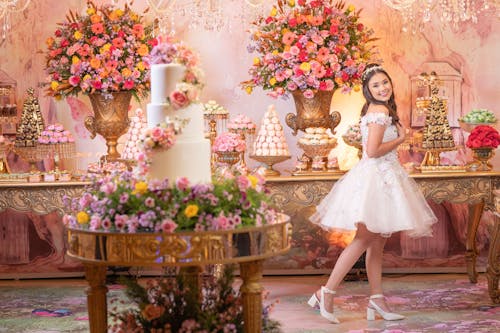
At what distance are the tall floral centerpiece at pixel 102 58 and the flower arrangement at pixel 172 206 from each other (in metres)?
3.07

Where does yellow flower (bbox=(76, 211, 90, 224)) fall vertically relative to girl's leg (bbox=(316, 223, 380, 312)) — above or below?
above

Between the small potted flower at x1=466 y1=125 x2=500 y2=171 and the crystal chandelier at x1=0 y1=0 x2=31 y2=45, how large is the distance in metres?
4.07

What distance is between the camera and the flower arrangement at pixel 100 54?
795 cm

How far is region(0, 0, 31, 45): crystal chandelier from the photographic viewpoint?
8.52 metres

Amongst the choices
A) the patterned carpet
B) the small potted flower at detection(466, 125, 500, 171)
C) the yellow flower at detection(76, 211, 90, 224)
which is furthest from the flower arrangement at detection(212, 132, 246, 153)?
the yellow flower at detection(76, 211, 90, 224)

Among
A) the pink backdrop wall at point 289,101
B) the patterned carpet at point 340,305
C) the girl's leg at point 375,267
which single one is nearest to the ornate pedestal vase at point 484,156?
the pink backdrop wall at point 289,101

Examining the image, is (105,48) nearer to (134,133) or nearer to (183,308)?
(134,133)

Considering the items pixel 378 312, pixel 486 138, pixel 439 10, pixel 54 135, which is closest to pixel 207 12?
pixel 54 135

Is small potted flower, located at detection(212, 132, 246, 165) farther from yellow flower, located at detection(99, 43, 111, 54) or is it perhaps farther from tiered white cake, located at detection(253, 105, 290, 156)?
yellow flower, located at detection(99, 43, 111, 54)

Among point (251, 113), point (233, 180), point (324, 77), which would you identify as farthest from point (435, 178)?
point (233, 180)

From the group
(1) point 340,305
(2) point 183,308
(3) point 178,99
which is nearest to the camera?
(3) point 178,99

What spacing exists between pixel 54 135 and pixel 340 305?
2.82 m

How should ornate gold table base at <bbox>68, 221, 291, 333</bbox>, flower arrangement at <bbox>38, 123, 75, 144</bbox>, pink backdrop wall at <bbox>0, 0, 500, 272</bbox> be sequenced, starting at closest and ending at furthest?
1. ornate gold table base at <bbox>68, 221, 291, 333</bbox>
2. flower arrangement at <bbox>38, 123, 75, 144</bbox>
3. pink backdrop wall at <bbox>0, 0, 500, 272</bbox>

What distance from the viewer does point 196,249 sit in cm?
463
